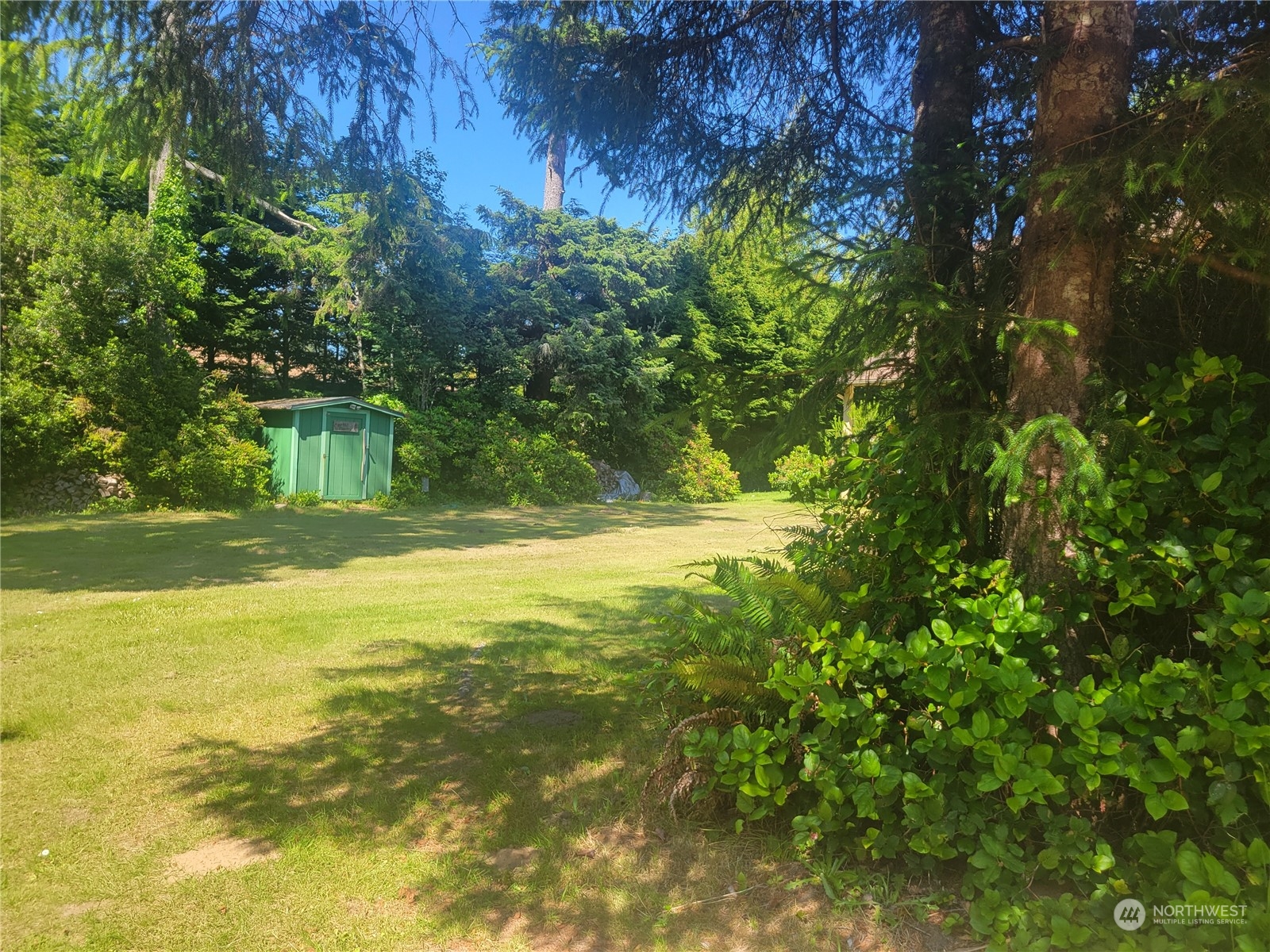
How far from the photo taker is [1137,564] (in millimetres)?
2420

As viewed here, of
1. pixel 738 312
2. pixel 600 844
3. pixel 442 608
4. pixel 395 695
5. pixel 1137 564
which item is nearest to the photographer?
A: pixel 1137 564

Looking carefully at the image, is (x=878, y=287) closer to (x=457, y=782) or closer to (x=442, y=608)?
(x=457, y=782)

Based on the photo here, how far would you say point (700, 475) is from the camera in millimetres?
24906

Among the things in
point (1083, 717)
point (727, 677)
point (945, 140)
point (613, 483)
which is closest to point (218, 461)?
point (613, 483)

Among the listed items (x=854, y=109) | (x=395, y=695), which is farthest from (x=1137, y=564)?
(x=395, y=695)

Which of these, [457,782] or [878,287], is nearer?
[878,287]

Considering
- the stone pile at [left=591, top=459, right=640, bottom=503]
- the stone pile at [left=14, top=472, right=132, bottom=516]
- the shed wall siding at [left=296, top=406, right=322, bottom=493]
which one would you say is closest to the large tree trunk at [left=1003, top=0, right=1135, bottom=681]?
the stone pile at [left=14, top=472, right=132, bottom=516]

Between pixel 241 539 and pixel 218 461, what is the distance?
485cm

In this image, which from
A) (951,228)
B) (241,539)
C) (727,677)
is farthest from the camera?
(241,539)

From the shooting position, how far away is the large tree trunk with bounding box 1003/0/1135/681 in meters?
2.66

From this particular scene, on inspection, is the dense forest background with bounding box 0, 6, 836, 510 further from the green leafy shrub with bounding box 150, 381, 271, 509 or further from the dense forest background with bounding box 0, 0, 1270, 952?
the dense forest background with bounding box 0, 0, 1270, 952

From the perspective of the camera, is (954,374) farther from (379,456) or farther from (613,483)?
(613,483)

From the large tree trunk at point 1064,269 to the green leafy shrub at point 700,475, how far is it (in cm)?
2127

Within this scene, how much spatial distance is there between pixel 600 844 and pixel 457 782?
A: 97cm
